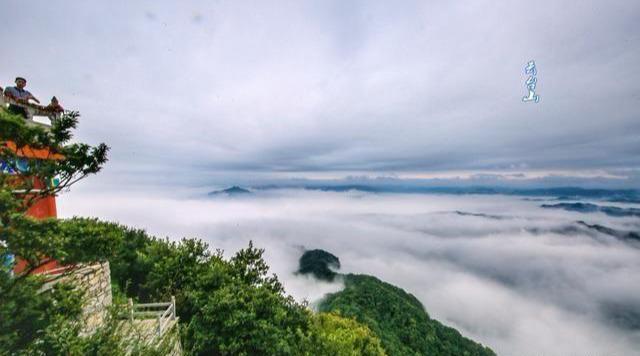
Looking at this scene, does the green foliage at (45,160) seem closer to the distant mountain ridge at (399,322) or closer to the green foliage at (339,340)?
the green foliage at (339,340)

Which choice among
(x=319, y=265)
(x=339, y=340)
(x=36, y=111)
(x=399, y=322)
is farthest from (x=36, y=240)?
(x=319, y=265)

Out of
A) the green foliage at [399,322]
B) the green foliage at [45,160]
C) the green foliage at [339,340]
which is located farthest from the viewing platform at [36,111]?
the green foliage at [399,322]

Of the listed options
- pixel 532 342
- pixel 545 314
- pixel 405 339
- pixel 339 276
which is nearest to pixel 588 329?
pixel 545 314

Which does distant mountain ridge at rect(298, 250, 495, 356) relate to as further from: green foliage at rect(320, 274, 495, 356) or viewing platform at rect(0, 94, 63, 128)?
viewing platform at rect(0, 94, 63, 128)

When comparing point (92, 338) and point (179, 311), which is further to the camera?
point (179, 311)

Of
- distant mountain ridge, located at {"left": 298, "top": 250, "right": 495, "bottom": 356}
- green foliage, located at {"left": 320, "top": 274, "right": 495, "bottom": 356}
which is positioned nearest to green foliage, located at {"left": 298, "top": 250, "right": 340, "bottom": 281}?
distant mountain ridge, located at {"left": 298, "top": 250, "right": 495, "bottom": 356}

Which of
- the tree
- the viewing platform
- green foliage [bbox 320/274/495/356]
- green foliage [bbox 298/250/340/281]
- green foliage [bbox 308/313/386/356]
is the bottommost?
green foliage [bbox 298/250/340/281]

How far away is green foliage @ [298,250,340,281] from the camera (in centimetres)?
10625

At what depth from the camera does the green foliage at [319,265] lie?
10625 cm

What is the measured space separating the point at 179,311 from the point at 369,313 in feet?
130

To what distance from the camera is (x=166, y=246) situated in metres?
24.9

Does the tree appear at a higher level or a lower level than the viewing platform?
lower

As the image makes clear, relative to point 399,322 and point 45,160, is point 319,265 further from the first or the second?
point 45,160

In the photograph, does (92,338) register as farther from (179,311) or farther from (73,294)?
(179,311)
